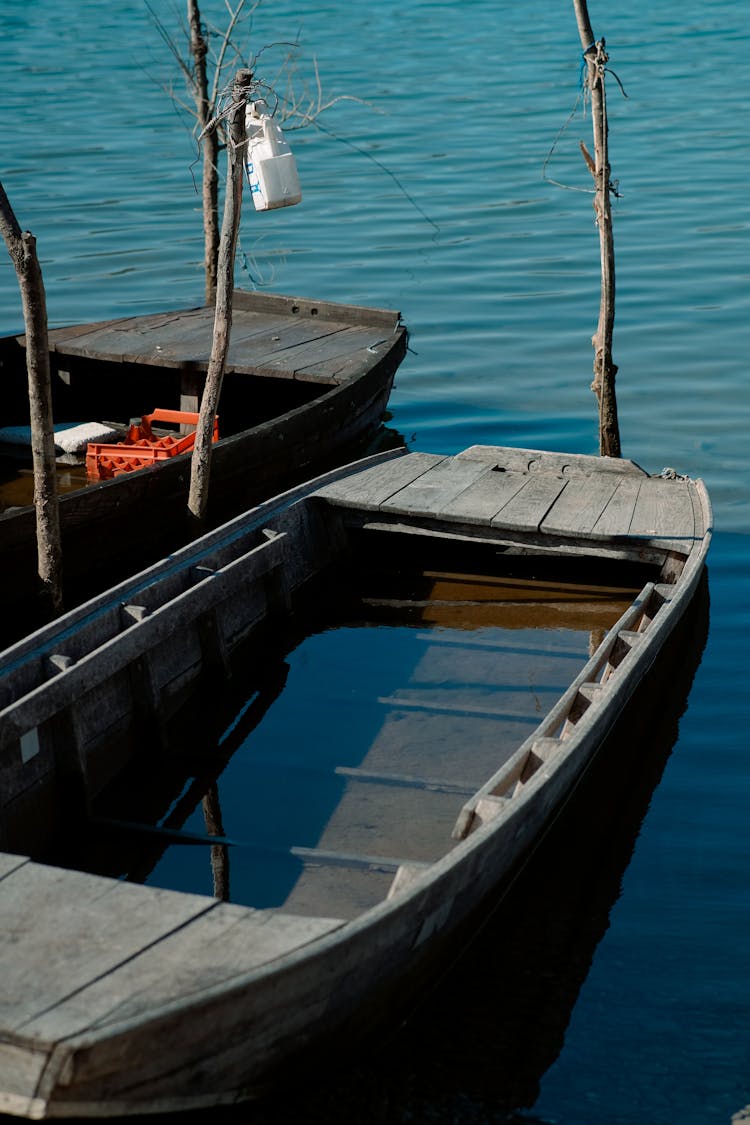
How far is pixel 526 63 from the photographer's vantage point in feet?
123

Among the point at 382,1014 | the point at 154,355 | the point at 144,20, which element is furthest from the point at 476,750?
the point at 144,20

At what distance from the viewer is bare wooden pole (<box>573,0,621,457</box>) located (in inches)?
398

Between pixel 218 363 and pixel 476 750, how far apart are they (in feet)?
11.4

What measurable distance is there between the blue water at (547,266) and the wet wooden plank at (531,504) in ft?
4.93

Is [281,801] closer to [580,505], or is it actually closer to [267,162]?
[580,505]

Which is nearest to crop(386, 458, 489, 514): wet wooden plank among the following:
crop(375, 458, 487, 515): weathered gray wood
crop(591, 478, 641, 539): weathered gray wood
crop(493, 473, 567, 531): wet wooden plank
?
crop(375, 458, 487, 515): weathered gray wood

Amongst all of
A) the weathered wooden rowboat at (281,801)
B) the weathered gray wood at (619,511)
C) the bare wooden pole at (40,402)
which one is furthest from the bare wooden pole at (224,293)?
the weathered gray wood at (619,511)

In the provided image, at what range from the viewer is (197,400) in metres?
11.9

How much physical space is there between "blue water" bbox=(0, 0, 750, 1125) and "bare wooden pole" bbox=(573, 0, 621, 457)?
1346 millimetres

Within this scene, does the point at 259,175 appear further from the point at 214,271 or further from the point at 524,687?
the point at 214,271

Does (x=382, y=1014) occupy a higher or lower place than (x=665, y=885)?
higher

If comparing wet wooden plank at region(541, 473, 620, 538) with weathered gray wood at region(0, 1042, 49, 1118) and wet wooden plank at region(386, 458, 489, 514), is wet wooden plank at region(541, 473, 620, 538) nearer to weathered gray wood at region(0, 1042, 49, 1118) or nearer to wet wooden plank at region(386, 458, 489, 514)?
wet wooden plank at region(386, 458, 489, 514)

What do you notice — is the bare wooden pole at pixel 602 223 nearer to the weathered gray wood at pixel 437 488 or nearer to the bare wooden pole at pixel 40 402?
the weathered gray wood at pixel 437 488

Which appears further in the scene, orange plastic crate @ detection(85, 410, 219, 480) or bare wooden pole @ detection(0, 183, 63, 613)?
orange plastic crate @ detection(85, 410, 219, 480)
